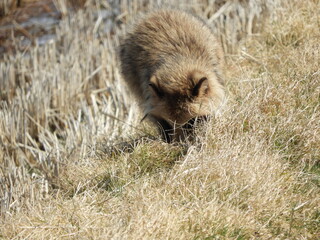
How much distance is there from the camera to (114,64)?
29.2 ft

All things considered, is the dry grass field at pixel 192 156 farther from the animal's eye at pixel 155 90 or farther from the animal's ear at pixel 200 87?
the animal's eye at pixel 155 90

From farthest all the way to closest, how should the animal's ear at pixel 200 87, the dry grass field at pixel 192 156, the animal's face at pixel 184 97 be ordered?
the animal's face at pixel 184 97 < the animal's ear at pixel 200 87 < the dry grass field at pixel 192 156

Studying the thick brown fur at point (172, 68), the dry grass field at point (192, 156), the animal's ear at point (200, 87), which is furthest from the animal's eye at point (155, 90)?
the dry grass field at point (192, 156)

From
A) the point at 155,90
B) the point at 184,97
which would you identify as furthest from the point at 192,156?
the point at 155,90

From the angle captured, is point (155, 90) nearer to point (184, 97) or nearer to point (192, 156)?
point (184, 97)

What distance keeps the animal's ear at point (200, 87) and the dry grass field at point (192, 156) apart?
0.87 ft

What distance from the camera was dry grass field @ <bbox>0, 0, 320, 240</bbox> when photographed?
12.5 ft

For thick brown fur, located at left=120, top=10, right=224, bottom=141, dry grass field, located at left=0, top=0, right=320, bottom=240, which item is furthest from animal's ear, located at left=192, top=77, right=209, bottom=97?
dry grass field, located at left=0, top=0, right=320, bottom=240

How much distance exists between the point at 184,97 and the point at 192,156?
68 centimetres

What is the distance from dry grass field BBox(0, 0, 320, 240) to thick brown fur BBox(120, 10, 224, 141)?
22 centimetres

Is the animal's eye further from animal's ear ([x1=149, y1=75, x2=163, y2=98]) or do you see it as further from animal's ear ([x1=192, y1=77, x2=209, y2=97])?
animal's ear ([x1=192, y1=77, x2=209, y2=97])

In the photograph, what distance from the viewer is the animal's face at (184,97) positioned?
491cm

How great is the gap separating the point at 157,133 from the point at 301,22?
2.63 m

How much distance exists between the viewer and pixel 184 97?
194 inches
